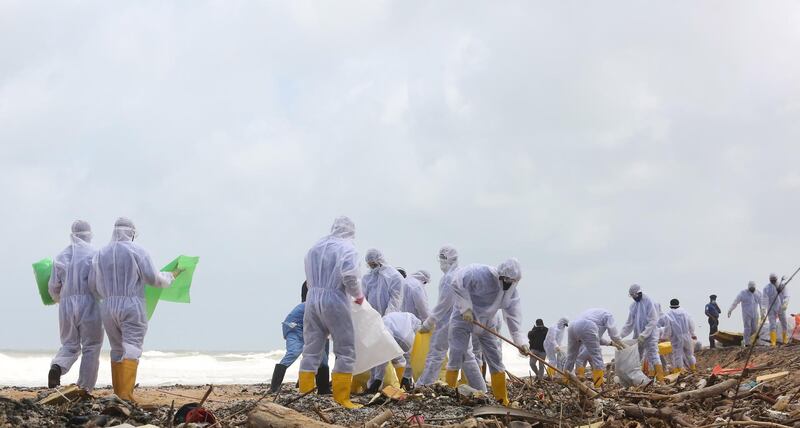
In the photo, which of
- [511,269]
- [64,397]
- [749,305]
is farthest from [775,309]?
[64,397]

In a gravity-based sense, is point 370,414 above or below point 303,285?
below

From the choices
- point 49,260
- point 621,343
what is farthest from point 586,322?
point 49,260

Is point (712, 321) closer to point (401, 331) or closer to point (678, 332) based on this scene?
point (678, 332)

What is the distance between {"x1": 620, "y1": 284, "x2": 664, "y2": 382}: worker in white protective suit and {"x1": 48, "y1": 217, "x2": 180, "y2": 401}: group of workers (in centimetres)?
986

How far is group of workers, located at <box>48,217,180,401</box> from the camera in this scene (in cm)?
878

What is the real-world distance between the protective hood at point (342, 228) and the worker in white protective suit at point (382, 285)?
3.54 m

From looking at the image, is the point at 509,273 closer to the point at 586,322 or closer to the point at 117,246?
the point at 117,246

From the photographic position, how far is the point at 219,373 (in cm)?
2992

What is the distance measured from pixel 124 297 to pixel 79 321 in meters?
0.90

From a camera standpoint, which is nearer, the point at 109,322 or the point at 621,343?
the point at 109,322

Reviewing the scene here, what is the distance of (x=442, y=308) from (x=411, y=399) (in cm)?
156

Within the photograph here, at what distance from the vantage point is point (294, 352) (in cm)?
998

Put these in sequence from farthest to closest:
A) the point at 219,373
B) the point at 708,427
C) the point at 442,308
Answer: the point at 219,373 < the point at 442,308 < the point at 708,427

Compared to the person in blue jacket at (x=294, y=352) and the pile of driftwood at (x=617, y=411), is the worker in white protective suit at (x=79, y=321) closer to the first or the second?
the person in blue jacket at (x=294, y=352)
